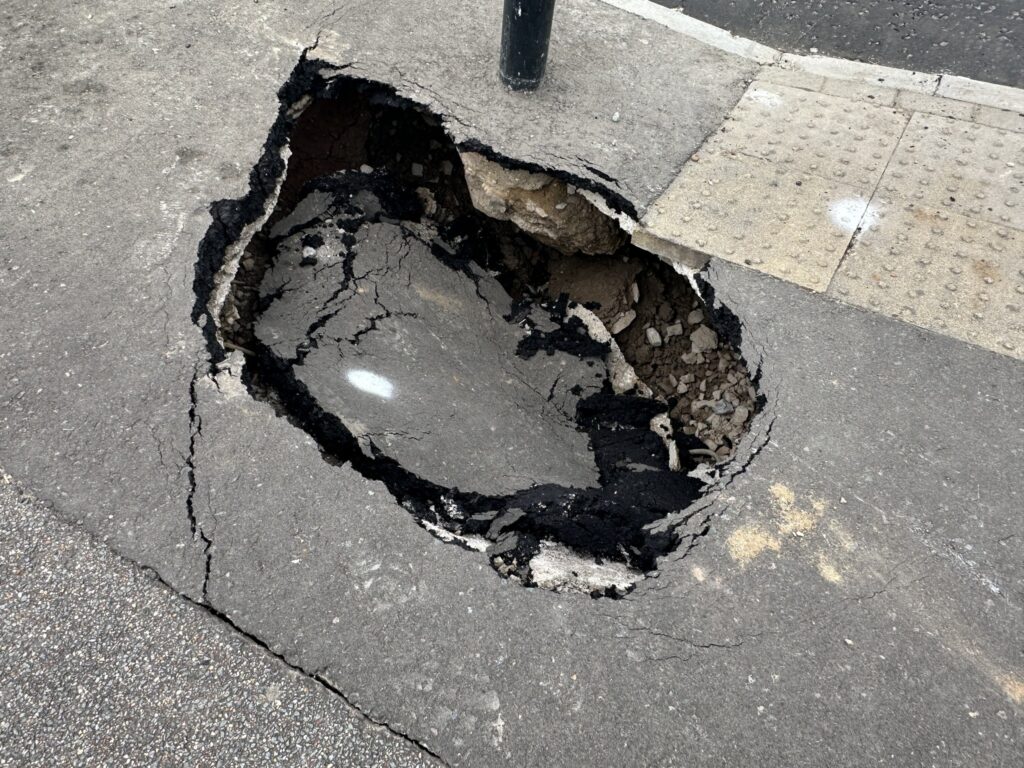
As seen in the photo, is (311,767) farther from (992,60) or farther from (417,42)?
(992,60)

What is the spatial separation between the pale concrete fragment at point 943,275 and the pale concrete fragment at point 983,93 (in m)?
1.28

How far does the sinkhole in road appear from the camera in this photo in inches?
115

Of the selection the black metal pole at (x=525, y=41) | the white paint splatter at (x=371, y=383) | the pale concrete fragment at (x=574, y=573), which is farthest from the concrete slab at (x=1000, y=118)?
the white paint splatter at (x=371, y=383)

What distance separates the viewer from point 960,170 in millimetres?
3936

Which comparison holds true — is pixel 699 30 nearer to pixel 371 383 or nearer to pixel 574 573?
pixel 371 383

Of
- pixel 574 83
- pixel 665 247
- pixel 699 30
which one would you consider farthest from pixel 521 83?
pixel 699 30

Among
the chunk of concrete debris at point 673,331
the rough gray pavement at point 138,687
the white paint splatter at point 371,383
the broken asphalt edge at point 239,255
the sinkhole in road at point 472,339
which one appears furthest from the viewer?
the chunk of concrete debris at point 673,331

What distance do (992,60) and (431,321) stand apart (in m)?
4.35

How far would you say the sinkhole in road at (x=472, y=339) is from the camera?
2922mm

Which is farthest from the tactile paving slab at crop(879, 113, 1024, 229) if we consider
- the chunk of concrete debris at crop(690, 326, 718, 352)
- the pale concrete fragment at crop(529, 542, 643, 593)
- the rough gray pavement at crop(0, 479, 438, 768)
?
the rough gray pavement at crop(0, 479, 438, 768)

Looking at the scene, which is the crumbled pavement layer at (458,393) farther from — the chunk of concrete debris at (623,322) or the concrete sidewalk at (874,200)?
the concrete sidewalk at (874,200)

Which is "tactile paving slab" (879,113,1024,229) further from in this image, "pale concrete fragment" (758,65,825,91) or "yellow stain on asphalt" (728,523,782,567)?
"yellow stain on asphalt" (728,523,782,567)

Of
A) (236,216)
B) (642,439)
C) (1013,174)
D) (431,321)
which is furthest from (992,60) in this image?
(236,216)

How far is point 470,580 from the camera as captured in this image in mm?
2477
